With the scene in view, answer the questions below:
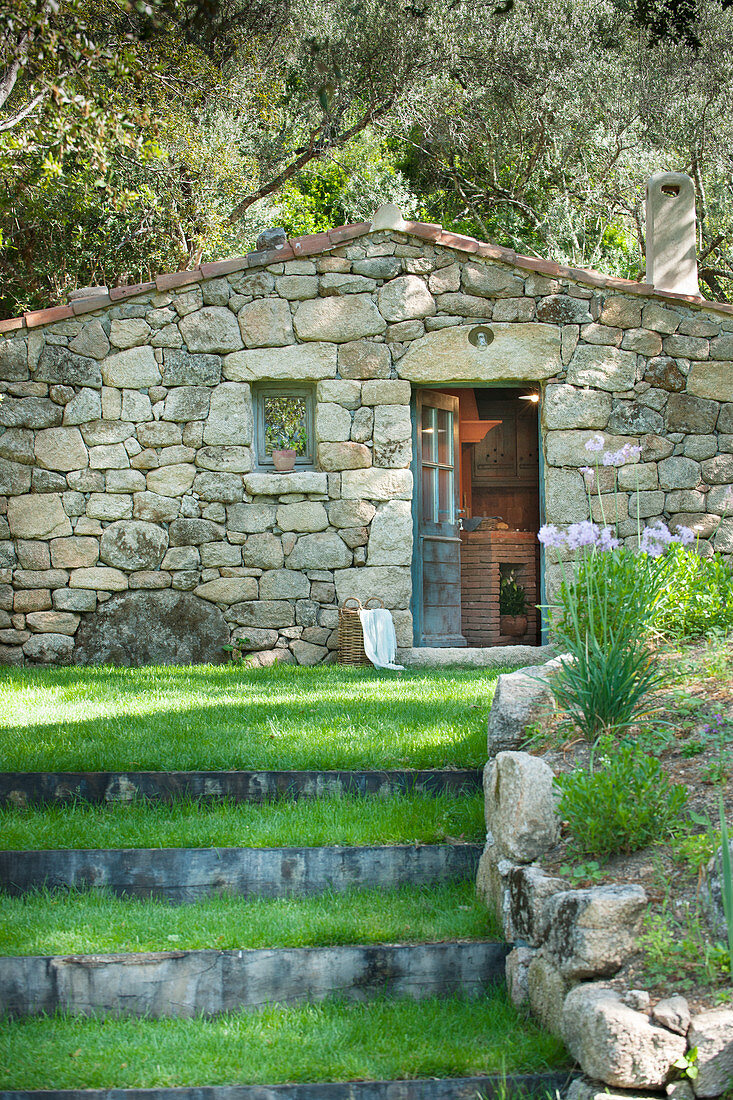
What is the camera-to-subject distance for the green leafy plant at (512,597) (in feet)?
39.7

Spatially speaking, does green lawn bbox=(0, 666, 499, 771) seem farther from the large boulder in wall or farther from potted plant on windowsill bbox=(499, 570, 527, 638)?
A: potted plant on windowsill bbox=(499, 570, 527, 638)

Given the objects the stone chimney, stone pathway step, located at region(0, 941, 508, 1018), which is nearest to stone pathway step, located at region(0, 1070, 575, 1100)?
stone pathway step, located at region(0, 941, 508, 1018)

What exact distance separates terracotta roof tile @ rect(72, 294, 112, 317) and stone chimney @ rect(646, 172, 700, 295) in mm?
4535

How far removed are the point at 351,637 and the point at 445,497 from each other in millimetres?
1817

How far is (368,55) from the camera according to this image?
13.3m

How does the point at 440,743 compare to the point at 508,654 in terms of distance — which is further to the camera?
the point at 508,654

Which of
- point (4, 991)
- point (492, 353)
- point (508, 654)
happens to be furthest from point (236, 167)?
point (4, 991)

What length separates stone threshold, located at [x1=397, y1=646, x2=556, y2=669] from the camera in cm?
784

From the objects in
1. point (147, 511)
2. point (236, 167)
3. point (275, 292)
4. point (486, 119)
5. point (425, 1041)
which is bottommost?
point (425, 1041)

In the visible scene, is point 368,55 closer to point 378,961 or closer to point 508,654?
point 508,654

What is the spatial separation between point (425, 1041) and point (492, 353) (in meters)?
6.16

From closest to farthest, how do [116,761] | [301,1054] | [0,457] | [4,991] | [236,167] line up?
[301,1054], [4,991], [116,761], [0,457], [236,167]

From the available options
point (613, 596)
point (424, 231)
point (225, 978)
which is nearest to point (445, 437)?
point (424, 231)

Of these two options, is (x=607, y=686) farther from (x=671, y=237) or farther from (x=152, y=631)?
(x=671, y=237)
